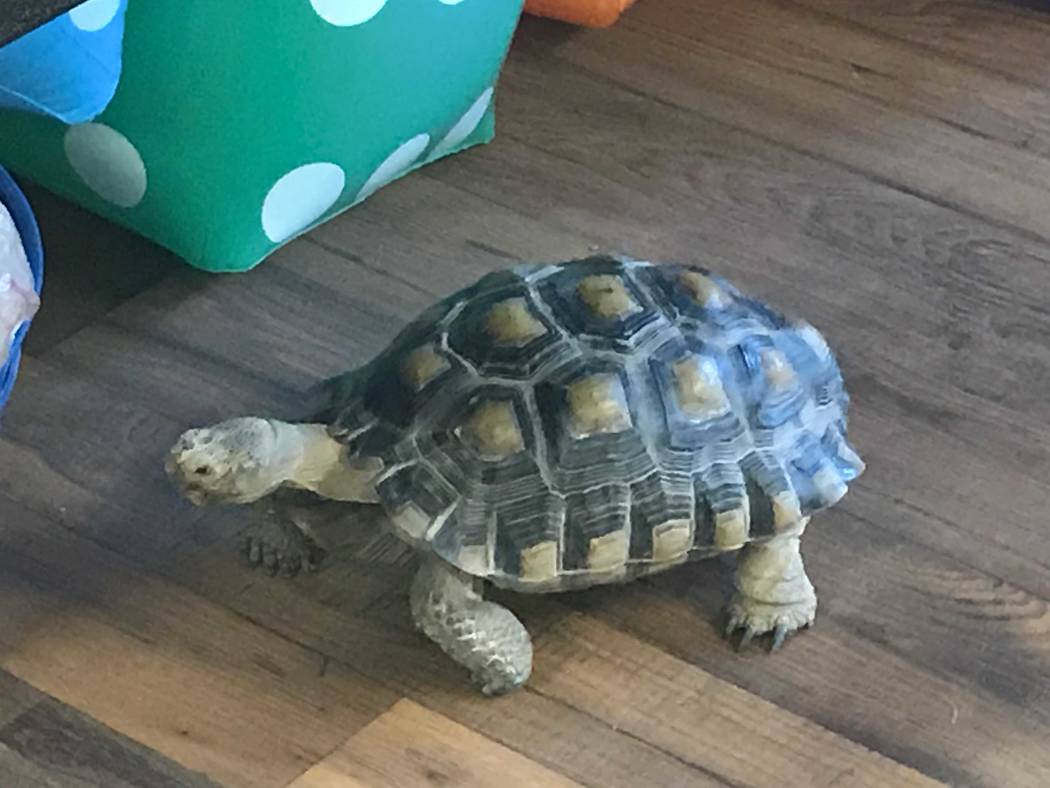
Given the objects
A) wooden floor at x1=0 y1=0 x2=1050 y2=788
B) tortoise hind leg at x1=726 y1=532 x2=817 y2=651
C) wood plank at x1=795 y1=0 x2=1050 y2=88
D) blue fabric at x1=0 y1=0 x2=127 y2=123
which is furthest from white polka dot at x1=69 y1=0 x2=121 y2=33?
wood plank at x1=795 y1=0 x2=1050 y2=88

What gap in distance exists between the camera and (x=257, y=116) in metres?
1.36

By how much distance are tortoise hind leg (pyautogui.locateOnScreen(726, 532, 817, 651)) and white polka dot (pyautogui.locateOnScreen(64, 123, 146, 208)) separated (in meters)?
0.66

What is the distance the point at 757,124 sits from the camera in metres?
1.72

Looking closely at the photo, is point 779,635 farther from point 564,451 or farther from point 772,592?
point 564,451

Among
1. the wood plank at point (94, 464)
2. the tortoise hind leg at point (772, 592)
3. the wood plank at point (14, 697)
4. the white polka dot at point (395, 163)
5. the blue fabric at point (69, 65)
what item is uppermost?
the blue fabric at point (69, 65)

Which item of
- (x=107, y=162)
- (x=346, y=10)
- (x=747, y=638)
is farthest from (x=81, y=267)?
(x=747, y=638)

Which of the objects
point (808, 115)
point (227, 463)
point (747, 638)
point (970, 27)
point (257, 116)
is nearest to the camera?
point (227, 463)

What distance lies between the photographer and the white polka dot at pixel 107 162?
139 centimetres

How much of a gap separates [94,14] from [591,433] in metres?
0.55

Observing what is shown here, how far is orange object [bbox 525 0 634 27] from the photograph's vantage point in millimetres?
1797

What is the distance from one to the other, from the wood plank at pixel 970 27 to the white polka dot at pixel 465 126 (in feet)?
1.78

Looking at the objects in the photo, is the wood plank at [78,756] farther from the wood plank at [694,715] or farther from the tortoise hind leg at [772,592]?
the tortoise hind leg at [772,592]

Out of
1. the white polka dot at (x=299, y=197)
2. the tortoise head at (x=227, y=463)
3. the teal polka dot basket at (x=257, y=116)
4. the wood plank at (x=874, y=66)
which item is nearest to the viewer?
the tortoise head at (x=227, y=463)

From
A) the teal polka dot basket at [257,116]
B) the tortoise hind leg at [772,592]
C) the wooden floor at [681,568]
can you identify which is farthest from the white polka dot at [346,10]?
the tortoise hind leg at [772,592]
